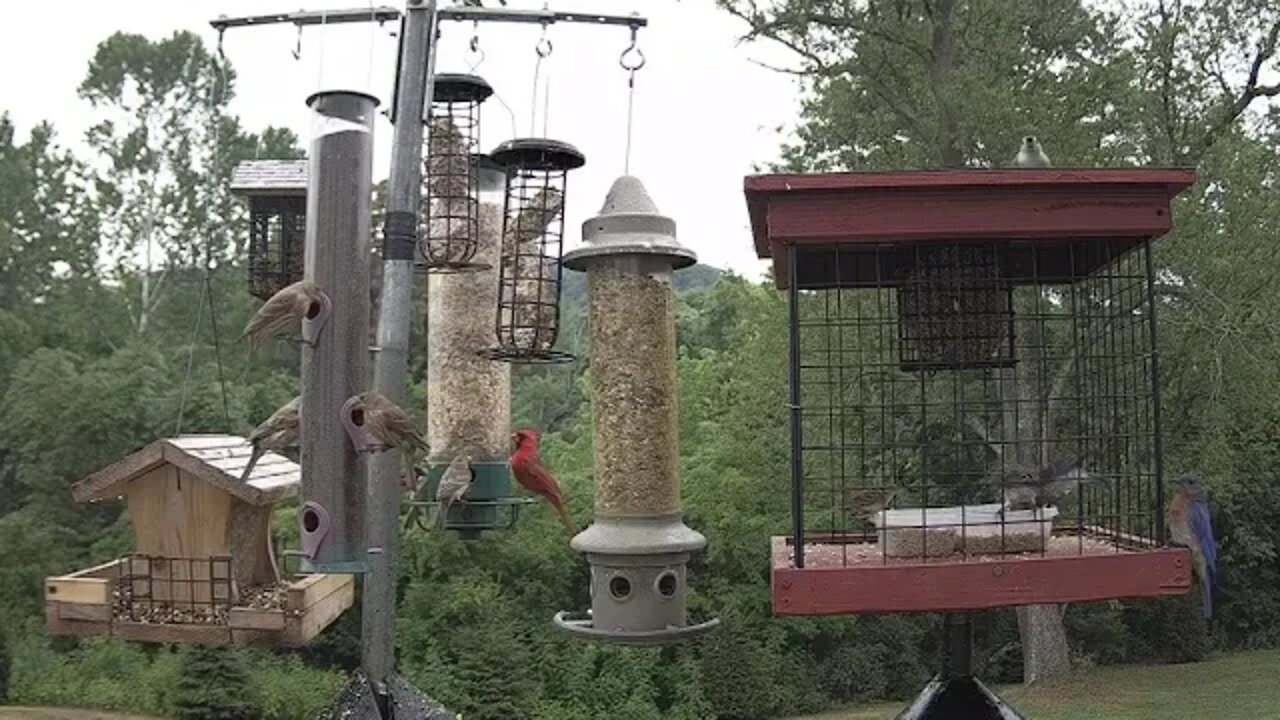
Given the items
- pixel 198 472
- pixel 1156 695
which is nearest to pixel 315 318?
pixel 198 472

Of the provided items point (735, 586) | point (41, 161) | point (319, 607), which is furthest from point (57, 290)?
point (319, 607)

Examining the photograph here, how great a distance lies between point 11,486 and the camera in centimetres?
2139

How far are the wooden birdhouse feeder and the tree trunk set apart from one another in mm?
13411

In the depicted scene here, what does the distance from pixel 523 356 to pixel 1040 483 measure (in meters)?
2.52

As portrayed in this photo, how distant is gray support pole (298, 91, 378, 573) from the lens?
438 cm

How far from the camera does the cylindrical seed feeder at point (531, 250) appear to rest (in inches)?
238

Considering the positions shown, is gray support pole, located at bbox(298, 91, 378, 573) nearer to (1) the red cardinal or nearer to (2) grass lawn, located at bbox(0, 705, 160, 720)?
(1) the red cardinal

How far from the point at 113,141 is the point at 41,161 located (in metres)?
2.41

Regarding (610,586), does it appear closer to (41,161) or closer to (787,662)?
(787,662)

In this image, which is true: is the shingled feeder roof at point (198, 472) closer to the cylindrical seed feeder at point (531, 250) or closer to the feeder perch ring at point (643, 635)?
the cylindrical seed feeder at point (531, 250)

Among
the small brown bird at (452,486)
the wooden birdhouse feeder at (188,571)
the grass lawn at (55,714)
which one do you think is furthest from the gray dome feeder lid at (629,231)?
the grass lawn at (55,714)

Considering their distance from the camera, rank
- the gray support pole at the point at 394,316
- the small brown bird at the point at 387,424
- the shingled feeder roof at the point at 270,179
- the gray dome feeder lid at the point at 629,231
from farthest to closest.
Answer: the shingled feeder roof at the point at 270,179, the gray dome feeder lid at the point at 629,231, the gray support pole at the point at 394,316, the small brown bird at the point at 387,424

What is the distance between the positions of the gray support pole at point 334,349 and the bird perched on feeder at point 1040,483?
2.51 meters

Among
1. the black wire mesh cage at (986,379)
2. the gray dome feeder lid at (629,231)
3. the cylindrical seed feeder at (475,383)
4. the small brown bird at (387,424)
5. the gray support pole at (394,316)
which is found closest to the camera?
the small brown bird at (387,424)
